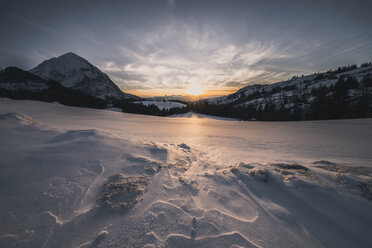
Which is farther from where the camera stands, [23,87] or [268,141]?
[23,87]

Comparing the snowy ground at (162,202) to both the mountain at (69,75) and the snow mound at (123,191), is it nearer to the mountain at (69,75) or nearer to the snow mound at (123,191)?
the snow mound at (123,191)

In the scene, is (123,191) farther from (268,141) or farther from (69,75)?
(69,75)

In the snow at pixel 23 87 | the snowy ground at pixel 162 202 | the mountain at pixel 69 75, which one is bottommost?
the snowy ground at pixel 162 202

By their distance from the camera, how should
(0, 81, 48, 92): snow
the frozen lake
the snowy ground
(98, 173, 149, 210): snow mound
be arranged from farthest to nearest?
1. (0, 81, 48, 92): snow
2. the frozen lake
3. (98, 173, 149, 210): snow mound
4. the snowy ground

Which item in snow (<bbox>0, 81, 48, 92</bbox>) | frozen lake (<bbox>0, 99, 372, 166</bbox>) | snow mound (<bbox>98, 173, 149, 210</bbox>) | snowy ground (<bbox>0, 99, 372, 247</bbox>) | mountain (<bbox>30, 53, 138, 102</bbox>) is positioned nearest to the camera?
snowy ground (<bbox>0, 99, 372, 247</bbox>)

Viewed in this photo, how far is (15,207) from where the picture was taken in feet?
5.87

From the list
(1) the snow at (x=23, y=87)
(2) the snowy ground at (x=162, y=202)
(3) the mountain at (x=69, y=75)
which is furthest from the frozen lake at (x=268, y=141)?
(3) the mountain at (x=69, y=75)

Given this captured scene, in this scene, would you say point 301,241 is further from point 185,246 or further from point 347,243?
point 185,246

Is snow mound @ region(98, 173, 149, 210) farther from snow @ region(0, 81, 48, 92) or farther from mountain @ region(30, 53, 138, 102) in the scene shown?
mountain @ region(30, 53, 138, 102)

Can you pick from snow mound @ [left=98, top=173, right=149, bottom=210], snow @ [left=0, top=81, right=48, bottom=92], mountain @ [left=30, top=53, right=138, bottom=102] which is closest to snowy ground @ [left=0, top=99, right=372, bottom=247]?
snow mound @ [left=98, top=173, right=149, bottom=210]

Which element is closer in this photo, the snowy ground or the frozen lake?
the snowy ground

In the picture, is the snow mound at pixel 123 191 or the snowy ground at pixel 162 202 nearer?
→ the snowy ground at pixel 162 202

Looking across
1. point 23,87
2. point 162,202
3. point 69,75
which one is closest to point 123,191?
point 162,202

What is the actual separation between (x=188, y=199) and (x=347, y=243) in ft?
7.37
